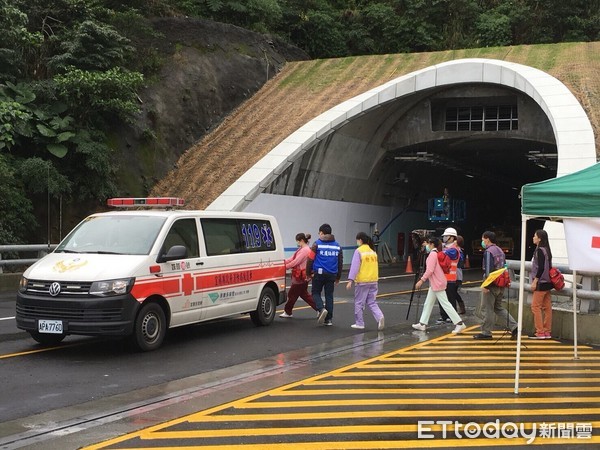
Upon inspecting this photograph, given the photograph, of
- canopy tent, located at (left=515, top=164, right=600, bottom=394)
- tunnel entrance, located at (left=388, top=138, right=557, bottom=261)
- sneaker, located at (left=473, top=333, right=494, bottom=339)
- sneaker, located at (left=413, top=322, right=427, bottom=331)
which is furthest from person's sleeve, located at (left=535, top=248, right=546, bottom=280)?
tunnel entrance, located at (left=388, top=138, right=557, bottom=261)

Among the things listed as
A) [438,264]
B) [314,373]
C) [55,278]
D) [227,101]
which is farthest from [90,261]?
[227,101]

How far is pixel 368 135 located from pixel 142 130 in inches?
396

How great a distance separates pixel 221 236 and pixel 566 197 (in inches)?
239

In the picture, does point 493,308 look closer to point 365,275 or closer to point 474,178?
point 365,275

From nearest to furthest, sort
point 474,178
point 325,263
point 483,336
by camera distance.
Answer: point 483,336
point 325,263
point 474,178

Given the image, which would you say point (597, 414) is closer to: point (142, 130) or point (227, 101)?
point (142, 130)

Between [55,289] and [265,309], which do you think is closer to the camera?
[55,289]

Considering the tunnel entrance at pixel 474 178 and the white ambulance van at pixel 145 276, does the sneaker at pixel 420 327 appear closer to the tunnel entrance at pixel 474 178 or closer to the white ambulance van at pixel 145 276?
the white ambulance van at pixel 145 276

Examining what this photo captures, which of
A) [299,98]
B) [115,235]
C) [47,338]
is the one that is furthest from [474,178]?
[47,338]

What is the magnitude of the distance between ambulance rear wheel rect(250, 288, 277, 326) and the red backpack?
3.15 meters

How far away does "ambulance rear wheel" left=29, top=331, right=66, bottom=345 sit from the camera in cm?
1059

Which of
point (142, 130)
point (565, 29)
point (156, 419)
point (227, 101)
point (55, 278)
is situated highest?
point (565, 29)

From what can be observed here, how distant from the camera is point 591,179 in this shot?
8.20m

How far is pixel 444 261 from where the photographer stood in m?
13.1
